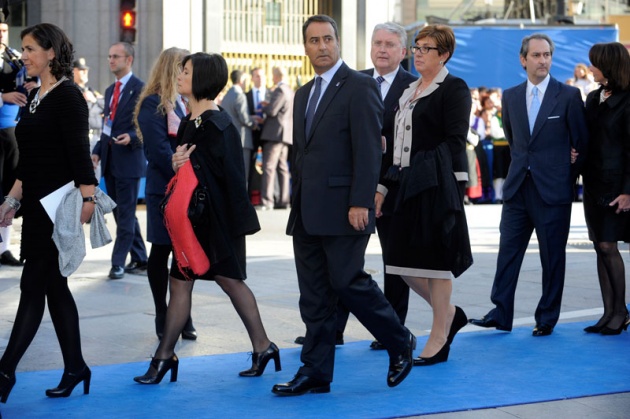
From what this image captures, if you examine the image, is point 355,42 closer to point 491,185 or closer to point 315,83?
point 491,185

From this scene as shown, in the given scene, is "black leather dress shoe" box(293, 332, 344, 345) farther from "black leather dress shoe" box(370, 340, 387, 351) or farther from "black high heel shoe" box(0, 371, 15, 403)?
"black high heel shoe" box(0, 371, 15, 403)

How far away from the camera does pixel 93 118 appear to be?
1675cm

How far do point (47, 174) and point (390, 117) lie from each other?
7.78 feet

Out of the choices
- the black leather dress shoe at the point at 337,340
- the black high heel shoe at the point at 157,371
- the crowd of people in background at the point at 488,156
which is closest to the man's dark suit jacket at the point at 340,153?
the black high heel shoe at the point at 157,371

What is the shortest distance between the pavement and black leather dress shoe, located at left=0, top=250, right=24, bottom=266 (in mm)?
→ 166

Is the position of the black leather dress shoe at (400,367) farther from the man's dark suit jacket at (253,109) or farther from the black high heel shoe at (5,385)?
the man's dark suit jacket at (253,109)

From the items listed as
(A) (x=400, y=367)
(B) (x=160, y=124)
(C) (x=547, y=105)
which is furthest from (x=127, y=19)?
(A) (x=400, y=367)

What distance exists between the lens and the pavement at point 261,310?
7.41 meters

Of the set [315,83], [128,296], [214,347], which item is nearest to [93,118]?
[128,296]

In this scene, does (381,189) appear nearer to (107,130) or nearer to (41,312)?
(41,312)

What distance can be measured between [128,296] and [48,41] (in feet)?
13.4

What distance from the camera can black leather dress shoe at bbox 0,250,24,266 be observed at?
39.8 ft

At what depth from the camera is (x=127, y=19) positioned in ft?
62.1

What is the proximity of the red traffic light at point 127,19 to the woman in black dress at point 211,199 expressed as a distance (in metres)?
12.3
